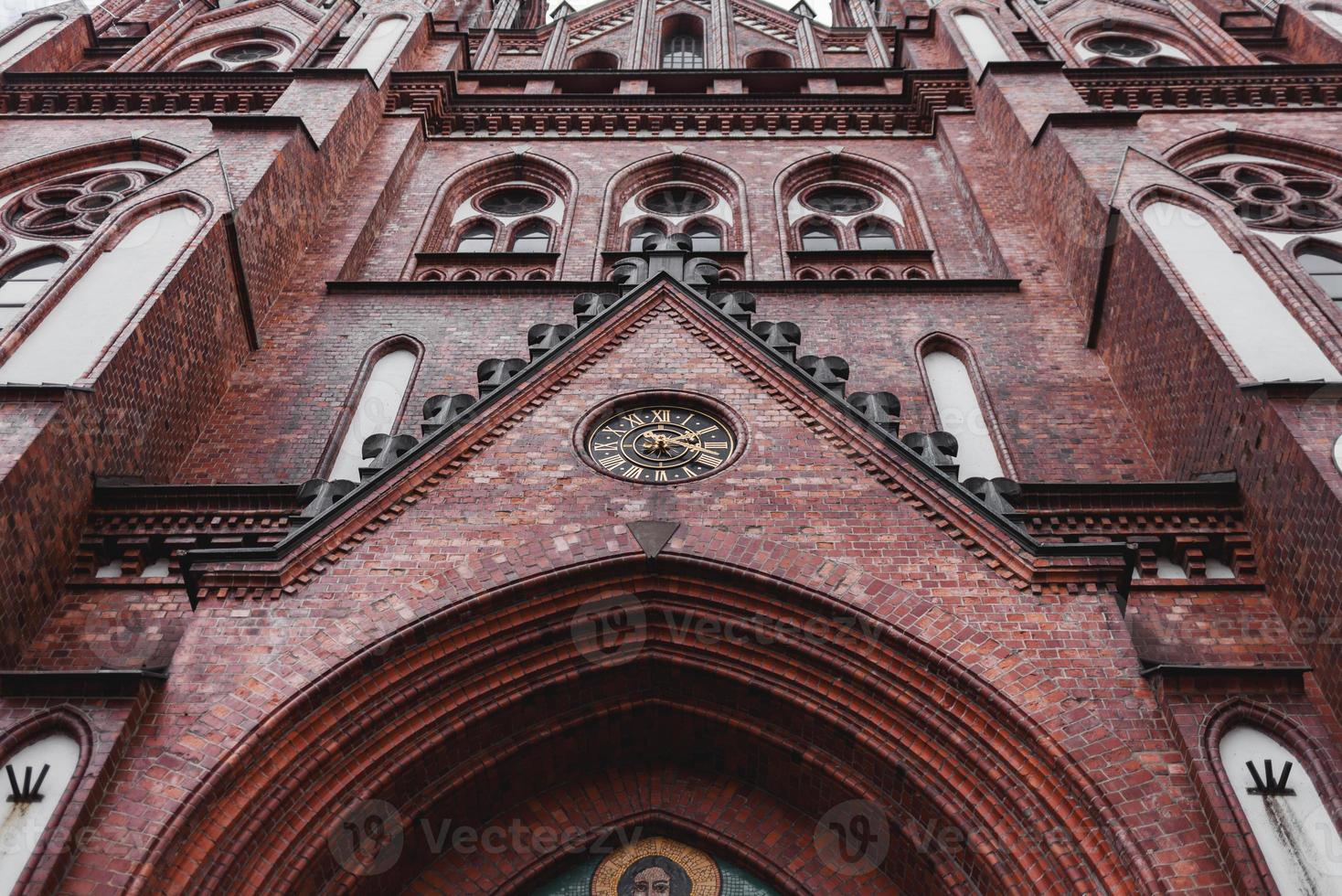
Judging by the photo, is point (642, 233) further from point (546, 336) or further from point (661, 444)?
point (661, 444)

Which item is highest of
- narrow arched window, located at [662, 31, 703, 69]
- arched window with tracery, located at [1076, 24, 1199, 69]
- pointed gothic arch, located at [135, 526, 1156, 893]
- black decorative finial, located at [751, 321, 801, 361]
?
narrow arched window, located at [662, 31, 703, 69]

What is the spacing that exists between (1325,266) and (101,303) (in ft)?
41.0

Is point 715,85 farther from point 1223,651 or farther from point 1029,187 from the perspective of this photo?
point 1223,651

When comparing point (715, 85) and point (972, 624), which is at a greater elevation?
point (715, 85)

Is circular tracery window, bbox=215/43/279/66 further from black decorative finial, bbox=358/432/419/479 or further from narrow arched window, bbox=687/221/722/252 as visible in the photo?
black decorative finial, bbox=358/432/419/479

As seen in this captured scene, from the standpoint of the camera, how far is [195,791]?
601cm

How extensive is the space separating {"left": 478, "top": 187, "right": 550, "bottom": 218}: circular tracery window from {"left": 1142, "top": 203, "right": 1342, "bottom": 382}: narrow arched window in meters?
8.30

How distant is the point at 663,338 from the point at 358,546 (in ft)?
10.8

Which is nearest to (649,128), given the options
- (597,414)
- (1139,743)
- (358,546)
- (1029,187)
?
(1029,187)

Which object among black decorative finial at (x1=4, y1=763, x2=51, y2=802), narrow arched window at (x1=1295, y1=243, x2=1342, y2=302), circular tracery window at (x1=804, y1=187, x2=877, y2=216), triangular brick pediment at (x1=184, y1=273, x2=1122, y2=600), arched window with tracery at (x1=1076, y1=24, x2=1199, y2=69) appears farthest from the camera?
arched window with tracery at (x1=1076, y1=24, x2=1199, y2=69)

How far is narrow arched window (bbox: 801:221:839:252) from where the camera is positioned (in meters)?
14.5

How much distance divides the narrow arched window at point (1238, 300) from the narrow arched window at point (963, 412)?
2.15 meters

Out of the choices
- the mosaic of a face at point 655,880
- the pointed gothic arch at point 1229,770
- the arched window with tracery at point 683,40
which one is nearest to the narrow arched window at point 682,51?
the arched window with tracery at point 683,40

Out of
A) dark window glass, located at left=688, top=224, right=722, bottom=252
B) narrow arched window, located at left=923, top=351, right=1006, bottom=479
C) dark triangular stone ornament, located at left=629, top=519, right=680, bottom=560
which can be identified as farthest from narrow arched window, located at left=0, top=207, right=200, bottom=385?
narrow arched window, located at left=923, top=351, right=1006, bottom=479
